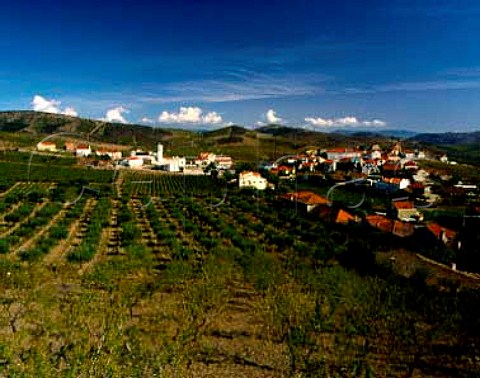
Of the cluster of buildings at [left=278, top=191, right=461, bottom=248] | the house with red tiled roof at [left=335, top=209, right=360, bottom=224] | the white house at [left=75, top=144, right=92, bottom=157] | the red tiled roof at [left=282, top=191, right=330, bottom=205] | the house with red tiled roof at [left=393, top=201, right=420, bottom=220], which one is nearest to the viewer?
the cluster of buildings at [left=278, top=191, right=461, bottom=248]

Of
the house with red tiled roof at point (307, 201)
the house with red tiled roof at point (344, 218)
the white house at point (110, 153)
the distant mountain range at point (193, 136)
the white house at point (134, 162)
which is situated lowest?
the house with red tiled roof at point (344, 218)

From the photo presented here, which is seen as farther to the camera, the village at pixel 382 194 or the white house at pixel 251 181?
the white house at pixel 251 181

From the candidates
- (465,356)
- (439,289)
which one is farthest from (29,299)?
(439,289)

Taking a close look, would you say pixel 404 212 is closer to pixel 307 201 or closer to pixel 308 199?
pixel 307 201

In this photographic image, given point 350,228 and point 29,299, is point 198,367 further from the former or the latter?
point 350,228

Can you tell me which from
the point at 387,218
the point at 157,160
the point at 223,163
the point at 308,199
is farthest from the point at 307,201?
the point at 157,160

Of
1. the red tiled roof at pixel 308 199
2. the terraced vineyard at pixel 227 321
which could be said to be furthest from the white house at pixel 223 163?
the terraced vineyard at pixel 227 321

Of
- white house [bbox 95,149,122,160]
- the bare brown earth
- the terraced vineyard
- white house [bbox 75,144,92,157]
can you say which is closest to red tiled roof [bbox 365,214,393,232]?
the bare brown earth

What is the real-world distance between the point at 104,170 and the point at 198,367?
62.3 meters

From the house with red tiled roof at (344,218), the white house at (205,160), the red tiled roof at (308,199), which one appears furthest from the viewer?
the white house at (205,160)

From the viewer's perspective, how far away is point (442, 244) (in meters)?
27.9

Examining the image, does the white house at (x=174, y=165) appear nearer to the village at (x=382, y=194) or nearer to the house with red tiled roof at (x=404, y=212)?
the village at (x=382, y=194)

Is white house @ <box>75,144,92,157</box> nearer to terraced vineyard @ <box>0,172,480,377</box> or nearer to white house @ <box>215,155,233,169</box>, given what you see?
white house @ <box>215,155,233,169</box>

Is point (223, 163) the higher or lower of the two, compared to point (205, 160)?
lower
